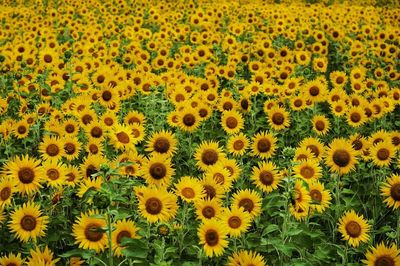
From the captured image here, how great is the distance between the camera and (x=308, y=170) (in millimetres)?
4691

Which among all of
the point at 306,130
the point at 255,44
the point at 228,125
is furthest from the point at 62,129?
the point at 255,44

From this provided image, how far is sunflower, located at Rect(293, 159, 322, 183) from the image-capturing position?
464 cm

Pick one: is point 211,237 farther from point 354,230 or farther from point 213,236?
point 354,230

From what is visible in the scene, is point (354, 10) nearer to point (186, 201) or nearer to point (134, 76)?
point (134, 76)

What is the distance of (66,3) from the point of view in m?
15.6

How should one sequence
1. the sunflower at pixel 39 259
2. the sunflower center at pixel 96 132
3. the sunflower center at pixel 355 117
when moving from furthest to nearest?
the sunflower center at pixel 355 117
the sunflower center at pixel 96 132
the sunflower at pixel 39 259

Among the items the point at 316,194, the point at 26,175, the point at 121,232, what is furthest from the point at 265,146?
the point at 26,175

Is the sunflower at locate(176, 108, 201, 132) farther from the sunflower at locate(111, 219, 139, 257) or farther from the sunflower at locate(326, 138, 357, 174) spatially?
the sunflower at locate(111, 219, 139, 257)

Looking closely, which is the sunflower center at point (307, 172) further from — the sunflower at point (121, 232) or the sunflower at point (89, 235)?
the sunflower at point (89, 235)

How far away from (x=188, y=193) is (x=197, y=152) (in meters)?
0.98

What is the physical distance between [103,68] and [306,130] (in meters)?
3.24

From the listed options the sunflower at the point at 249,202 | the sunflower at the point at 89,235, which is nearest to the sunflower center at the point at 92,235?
the sunflower at the point at 89,235

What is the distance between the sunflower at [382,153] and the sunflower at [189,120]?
202cm

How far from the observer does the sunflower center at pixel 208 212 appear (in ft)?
12.5
